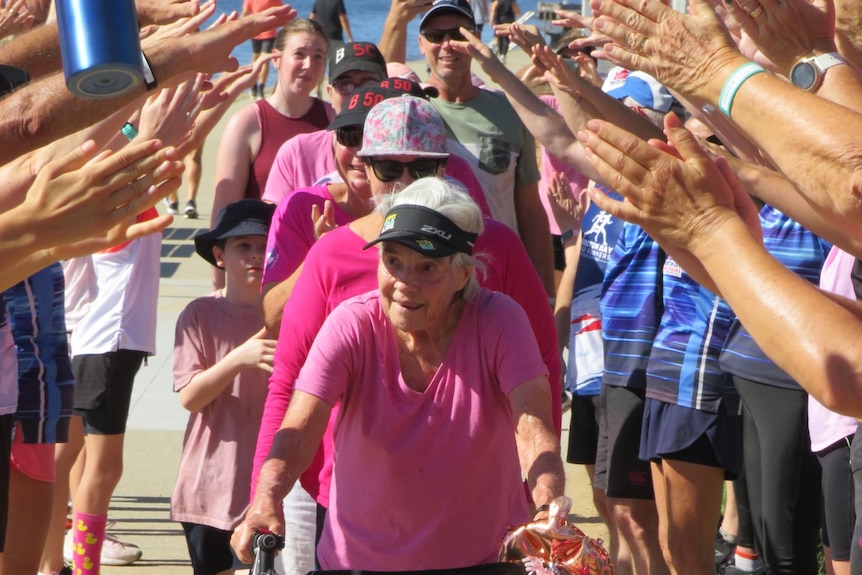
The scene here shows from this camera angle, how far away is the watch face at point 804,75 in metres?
2.70

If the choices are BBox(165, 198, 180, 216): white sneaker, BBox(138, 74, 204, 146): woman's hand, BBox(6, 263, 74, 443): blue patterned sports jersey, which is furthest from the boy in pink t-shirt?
BBox(165, 198, 180, 216): white sneaker

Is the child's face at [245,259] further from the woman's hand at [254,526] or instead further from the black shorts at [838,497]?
the black shorts at [838,497]

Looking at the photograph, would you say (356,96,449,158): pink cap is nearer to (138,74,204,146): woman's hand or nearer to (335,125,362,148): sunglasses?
(335,125,362,148): sunglasses

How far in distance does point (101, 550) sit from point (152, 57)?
266 cm

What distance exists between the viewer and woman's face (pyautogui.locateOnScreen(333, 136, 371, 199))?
440cm

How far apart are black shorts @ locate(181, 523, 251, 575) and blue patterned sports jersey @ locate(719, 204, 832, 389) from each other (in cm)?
195

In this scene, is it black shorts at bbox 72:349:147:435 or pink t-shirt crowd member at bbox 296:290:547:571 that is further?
black shorts at bbox 72:349:147:435

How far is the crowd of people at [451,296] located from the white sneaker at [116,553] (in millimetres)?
10

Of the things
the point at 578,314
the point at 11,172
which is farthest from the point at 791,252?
the point at 11,172

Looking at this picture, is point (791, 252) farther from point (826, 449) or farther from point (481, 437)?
point (481, 437)

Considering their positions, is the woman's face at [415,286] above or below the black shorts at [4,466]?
above

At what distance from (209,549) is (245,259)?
3.59ft

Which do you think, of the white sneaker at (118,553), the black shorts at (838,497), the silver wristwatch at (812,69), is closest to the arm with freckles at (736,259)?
the silver wristwatch at (812,69)

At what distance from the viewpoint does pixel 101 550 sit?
5477 millimetres
